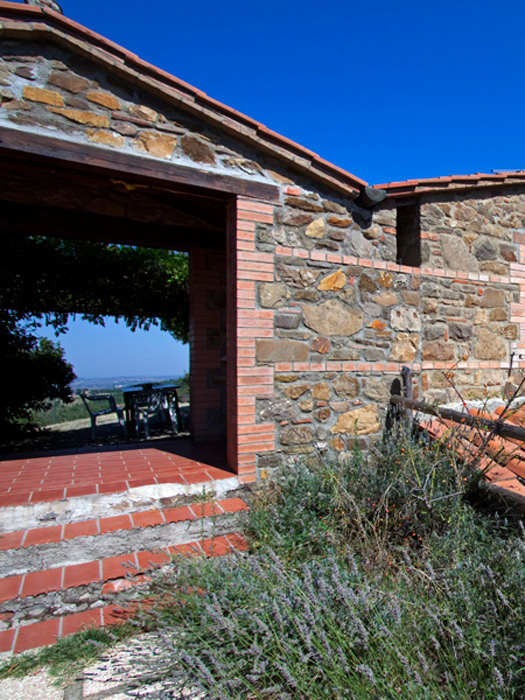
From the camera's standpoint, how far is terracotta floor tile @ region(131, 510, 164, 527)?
3.25 metres

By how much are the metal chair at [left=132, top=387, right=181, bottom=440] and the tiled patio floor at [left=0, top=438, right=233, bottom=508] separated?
1.80 metres

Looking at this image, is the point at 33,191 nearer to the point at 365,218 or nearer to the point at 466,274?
the point at 365,218

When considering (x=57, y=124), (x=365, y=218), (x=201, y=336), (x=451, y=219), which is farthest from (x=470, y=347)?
(x=57, y=124)

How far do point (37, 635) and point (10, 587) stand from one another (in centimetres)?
38

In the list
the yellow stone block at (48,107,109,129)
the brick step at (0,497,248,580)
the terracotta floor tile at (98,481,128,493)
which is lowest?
the brick step at (0,497,248,580)

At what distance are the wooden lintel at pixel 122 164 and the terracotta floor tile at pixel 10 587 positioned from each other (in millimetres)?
3012

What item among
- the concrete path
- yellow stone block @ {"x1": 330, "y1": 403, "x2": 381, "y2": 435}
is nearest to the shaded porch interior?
yellow stone block @ {"x1": 330, "y1": 403, "x2": 381, "y2": 435}

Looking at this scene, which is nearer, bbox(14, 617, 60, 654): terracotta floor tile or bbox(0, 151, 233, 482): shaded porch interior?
bbox(14, 617, 60, 654): terracotta floor tile

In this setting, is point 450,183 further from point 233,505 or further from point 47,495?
point 47,495

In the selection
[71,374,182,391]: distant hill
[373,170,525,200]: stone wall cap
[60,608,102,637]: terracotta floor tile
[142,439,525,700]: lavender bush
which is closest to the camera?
[142,439,525,700]: lavender bush

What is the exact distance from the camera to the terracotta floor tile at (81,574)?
2.74 m

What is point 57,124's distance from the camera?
3.25 metres

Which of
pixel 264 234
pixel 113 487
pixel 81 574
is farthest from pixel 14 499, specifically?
pixel 264 234

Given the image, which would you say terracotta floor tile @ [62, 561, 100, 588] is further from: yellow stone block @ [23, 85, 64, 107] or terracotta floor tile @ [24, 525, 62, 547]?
yellow stone block @ [23, 85, 64, 107]
